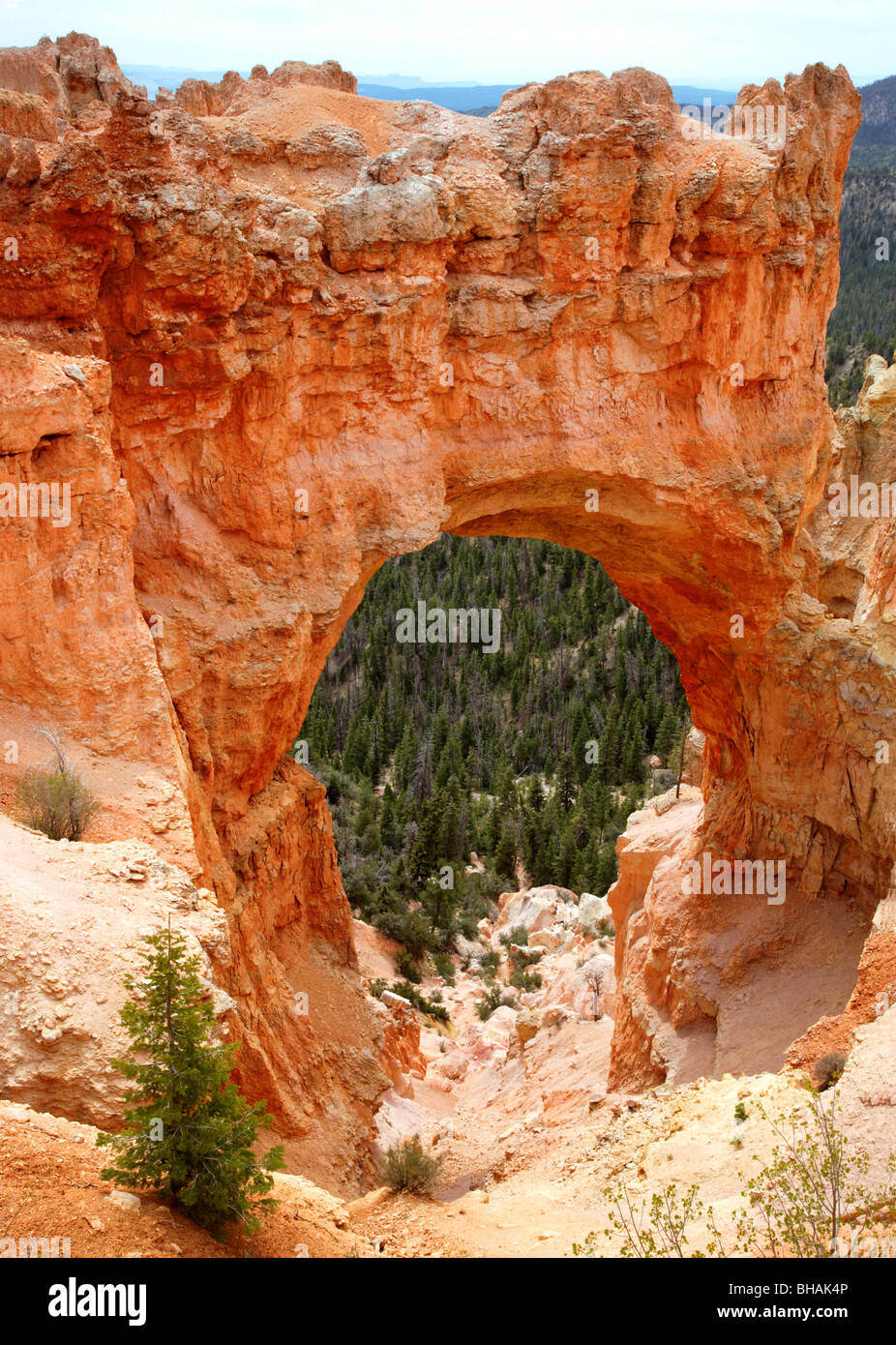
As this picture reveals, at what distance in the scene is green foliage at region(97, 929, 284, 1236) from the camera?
6.10 m

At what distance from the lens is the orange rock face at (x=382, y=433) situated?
10805 millimetres

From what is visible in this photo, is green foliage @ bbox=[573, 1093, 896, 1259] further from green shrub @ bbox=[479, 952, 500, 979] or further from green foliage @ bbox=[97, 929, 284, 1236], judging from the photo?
green shrub @ bbox=[479, 952, 500, 979]

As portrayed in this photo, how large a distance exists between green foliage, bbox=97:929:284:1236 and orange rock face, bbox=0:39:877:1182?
3860mm

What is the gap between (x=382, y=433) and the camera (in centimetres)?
1365

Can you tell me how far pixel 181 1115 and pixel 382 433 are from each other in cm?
930

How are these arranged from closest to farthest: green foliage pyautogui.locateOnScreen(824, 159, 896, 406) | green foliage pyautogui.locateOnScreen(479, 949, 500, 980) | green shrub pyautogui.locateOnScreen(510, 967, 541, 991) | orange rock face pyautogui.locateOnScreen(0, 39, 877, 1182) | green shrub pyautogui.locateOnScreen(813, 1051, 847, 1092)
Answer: green shrub pyautogui.locateOnScreen(813, 1051, 847, 1092), orange rock face pyautogui.locateOnScreen(0, 39, 877, 1182), green shrub pyautogui.locateOnScreen(510, 967, 541, 991), green foliage pyautogui.locateOnScreen(479, 949, 500, 980), green foliage pyautogui.locateOnScreen(824, 159, 896, 406)

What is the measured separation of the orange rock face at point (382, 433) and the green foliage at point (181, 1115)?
386 cm

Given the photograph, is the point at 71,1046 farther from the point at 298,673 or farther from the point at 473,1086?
the point at 473,1086

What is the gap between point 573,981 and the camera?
22.3 metres

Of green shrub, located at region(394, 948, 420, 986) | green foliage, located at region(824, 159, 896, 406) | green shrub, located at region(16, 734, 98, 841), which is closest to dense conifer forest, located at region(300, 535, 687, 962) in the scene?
green shrub, located at region(394, 948, 420, 986)

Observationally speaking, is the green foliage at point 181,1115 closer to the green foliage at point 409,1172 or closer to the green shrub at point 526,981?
the green foliage at point 409,1172

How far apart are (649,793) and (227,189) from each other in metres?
28.1

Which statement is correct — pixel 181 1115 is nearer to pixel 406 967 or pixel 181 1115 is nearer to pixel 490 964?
pixel 406 967

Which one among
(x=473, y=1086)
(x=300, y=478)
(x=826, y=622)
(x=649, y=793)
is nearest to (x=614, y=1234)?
(x=300, y=478)
